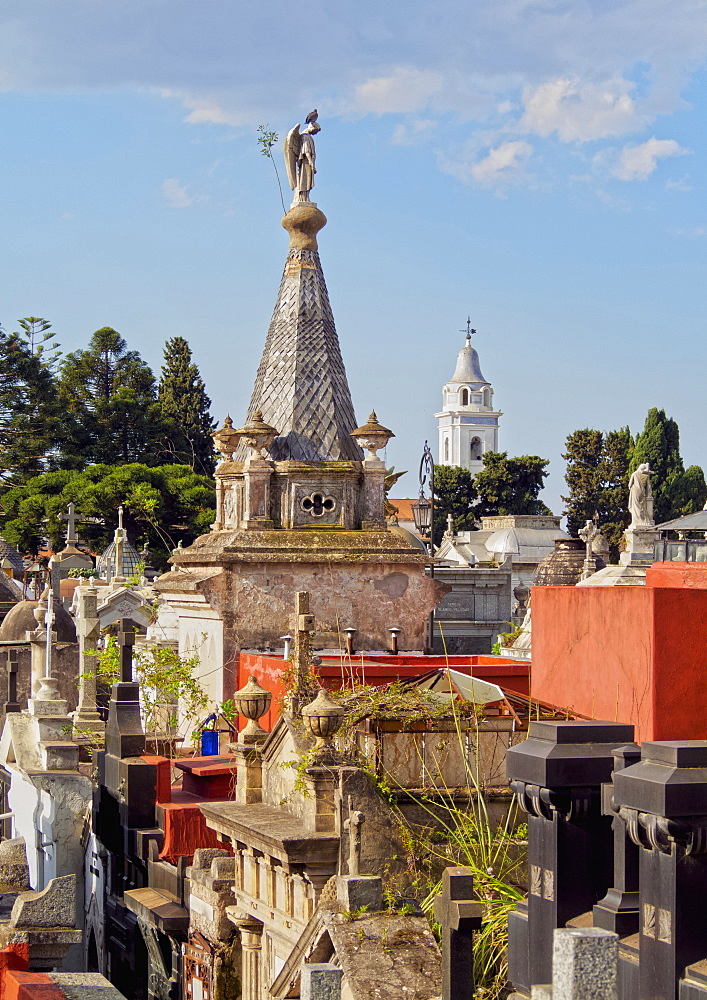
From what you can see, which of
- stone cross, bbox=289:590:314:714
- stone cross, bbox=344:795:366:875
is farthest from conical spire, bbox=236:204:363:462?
stone cross, bbox=344:795:366:875

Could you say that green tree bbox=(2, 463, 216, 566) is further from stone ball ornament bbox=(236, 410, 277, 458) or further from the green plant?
stone ball ornament bbox=(236, 410, 277, 458)

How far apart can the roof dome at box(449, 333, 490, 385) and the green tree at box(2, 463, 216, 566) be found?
80.4 metres

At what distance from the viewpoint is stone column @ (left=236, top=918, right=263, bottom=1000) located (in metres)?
12.0

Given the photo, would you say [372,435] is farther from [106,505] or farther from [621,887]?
[106,505]

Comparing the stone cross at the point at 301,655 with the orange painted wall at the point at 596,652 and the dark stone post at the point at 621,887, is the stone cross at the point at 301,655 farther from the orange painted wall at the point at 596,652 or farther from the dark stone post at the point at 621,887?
the dark stone post at the point at 621,887

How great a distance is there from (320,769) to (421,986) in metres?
2.50

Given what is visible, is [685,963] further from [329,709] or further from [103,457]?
[103,457]

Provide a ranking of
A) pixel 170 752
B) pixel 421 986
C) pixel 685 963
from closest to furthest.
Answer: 1. pixel 685 963
2. pixel 421 986
3. pixel 170 752

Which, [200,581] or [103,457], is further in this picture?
[103,457]

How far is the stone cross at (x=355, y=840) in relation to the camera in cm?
1098

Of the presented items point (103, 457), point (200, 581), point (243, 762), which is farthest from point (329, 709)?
point (103, 457)

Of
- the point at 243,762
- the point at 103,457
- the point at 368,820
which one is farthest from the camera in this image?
the point at 103,457

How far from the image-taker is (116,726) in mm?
16156

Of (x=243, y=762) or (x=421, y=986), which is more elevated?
(x=243, y=762)
